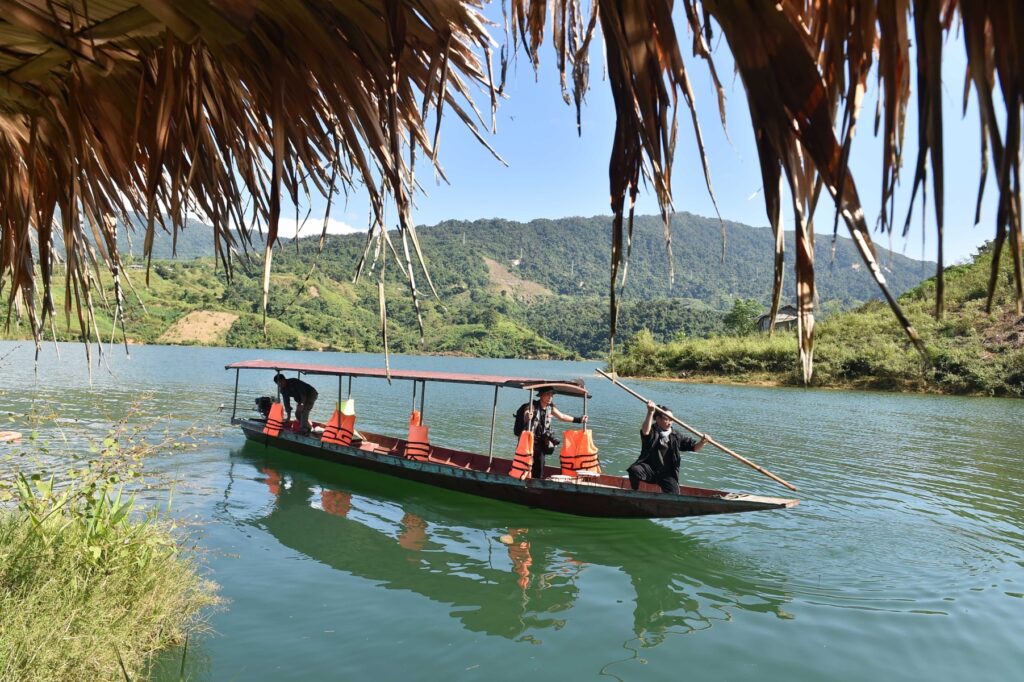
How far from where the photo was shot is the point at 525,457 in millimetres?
11641

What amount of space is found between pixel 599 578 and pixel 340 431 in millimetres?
8076

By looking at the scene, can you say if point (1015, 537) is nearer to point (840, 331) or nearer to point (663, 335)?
point (840, 331)

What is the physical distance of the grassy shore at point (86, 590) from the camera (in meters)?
4.38

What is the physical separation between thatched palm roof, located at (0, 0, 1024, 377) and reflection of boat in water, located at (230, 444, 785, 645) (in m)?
5.83

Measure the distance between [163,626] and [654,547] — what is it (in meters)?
6.91

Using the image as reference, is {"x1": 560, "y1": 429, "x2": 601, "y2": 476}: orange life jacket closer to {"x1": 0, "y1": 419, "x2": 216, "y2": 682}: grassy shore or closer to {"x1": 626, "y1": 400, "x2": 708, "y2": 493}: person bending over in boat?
{"x1": 626, "y1": 400, "x2": 708, "y2": 493}: person bending over in boat

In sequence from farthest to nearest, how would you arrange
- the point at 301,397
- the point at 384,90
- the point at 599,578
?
the point at 301,397, the point at 599,578, the point at 384,90

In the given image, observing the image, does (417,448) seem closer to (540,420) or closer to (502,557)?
(540,420)

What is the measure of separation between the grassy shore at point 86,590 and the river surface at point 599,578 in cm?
44

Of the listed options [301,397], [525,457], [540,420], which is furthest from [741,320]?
[525,457]

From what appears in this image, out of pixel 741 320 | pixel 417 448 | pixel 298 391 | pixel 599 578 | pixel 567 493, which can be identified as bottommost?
pixel 599 578

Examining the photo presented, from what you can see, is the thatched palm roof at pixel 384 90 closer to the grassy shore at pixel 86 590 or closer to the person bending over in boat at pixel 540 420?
the grassy shore at pixel 86 590

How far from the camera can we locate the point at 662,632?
7.28 meters

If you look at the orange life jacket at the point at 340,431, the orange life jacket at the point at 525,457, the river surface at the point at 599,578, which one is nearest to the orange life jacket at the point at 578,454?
the orange life jacket at the point at 525,457
